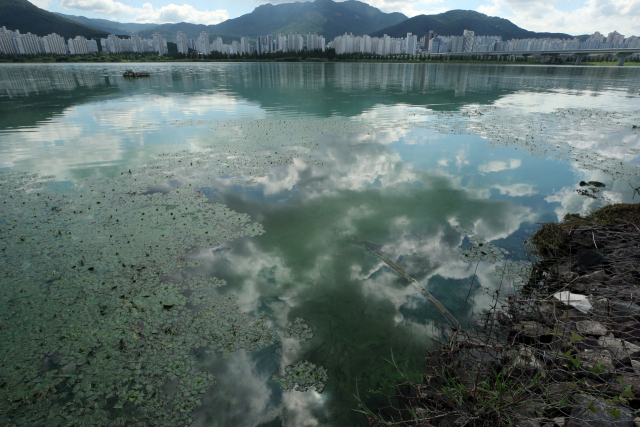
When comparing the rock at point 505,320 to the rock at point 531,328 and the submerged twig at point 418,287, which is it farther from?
the submerged twig at point 418,287

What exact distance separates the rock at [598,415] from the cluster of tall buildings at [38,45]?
8966 inches

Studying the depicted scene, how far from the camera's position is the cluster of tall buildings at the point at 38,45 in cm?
15775

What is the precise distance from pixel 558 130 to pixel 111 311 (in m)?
21.3

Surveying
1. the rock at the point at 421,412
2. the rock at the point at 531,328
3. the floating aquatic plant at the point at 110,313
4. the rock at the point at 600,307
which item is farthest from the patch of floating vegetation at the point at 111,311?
the rock at the point at 600,307

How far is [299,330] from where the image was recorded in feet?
16.7

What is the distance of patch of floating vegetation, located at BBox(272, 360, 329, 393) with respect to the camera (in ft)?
13.8

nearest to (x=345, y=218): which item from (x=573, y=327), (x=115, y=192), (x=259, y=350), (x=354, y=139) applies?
(x=259, y=350)

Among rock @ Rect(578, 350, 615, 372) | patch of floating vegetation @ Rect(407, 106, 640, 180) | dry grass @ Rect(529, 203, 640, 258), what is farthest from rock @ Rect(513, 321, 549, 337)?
patch of floating vegetation @ Rect(407, 106, 640, 180)

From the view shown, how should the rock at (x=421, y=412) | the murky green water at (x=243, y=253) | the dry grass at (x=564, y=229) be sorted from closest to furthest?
the rock at (x=421, y=412), the murky green water at (x=243, y=253), the dry grass at (x=564, y=229)

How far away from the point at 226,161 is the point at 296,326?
8497mm

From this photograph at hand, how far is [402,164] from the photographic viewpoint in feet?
39.5

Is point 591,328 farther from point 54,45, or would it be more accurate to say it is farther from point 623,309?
point 54,45

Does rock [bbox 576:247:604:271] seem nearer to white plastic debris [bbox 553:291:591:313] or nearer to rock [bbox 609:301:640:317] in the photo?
white plastic debris [bbox 553:291:591:313]

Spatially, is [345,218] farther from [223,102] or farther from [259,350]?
[223,102]
